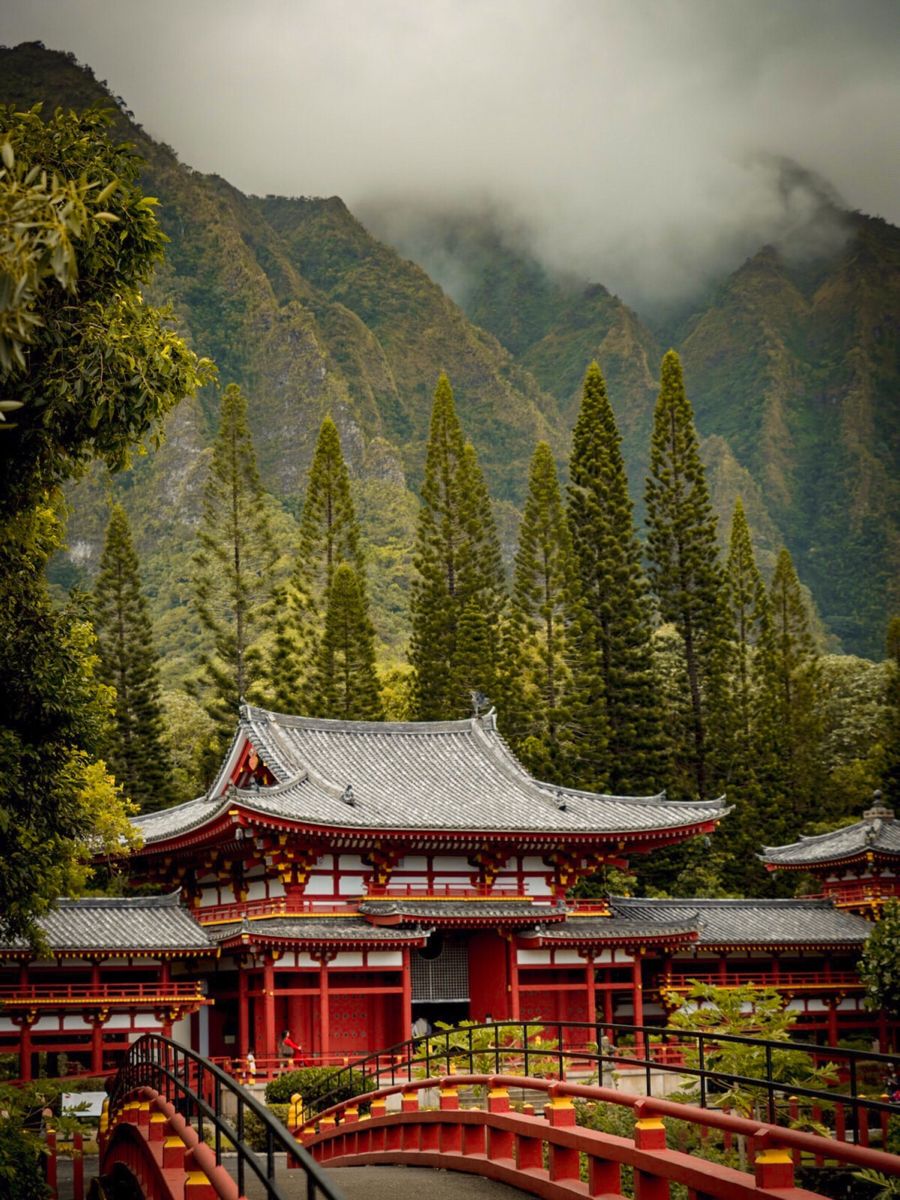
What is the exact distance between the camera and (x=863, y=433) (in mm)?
120688

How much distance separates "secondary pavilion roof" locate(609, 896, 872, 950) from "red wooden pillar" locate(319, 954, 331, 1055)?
6.91m

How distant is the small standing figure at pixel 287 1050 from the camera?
963 inches

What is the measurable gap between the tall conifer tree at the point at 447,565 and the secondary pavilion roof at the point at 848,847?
1193 cm

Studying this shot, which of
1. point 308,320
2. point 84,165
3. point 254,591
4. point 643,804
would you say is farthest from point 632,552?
point 308,320

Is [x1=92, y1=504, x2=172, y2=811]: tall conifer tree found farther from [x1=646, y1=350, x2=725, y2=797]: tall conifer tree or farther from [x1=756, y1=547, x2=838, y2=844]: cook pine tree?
[x1=756, y1=547, x2=838, y2=844]: cook pine tree

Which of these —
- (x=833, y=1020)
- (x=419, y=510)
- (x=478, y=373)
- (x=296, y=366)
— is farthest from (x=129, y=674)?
(x=478, y=373)

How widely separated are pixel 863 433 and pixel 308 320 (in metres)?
48.6

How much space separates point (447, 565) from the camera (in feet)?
156

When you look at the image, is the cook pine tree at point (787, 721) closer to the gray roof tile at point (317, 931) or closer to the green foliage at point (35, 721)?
Answer: the gray roof tile at point (317, 931)

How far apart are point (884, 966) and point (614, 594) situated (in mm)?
17823

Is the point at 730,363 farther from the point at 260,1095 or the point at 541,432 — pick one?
the point at 260,1095

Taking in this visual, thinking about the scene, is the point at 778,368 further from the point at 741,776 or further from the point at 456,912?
the point at 456,912

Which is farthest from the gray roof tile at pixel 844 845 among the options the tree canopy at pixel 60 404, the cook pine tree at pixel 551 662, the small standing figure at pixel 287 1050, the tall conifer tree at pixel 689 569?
Result: the tree canopy at pixel 60 404

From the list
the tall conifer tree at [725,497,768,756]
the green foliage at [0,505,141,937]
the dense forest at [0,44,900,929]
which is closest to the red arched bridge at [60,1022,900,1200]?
the green foliage at [0,505,141,937]
